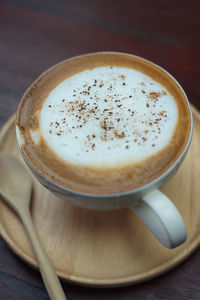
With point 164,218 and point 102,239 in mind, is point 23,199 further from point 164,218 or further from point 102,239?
point 164,218

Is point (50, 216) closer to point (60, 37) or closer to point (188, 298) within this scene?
point (188, 298)

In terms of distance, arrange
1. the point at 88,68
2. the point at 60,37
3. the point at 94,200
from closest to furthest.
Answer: the point at 94,200 < the point at 88,68 < the point at 60,37

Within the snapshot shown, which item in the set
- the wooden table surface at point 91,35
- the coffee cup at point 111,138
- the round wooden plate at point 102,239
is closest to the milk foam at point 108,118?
the coffee cup at point 111,138

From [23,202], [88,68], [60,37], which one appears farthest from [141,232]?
[60,37]

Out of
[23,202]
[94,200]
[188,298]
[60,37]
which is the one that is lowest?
[188,298]

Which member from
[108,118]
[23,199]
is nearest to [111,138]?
[108,118]

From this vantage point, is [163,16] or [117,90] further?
[163,16]
